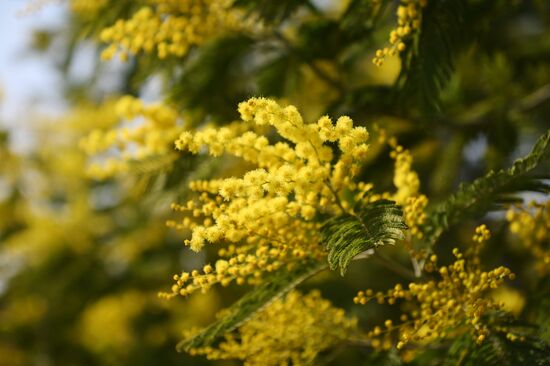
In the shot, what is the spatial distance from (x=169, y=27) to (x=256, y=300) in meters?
1.42

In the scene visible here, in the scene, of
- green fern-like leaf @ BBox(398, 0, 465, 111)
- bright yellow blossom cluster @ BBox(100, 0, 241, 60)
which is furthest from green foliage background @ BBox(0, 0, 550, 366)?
bright yellow blossom cluster @ BBox(100, 0, 241, 60)

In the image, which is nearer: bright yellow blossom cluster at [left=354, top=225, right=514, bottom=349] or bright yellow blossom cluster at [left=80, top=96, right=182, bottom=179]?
bright yellow blossom cluster at [left=354, top=225, right=514, bottom=349]

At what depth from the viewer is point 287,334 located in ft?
7.43

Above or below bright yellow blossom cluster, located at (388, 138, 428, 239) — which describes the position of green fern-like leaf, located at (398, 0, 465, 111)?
above

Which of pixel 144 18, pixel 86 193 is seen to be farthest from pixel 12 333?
pixel 144 18

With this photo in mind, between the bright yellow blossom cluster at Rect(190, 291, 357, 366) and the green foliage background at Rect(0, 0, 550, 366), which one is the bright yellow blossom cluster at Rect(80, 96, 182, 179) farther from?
the bright yellow blossom cluster at Rect(190, 291, 357, 366)

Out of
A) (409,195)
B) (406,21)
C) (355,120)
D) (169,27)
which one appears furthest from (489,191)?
(169,27)

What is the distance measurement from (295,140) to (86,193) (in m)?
6.38

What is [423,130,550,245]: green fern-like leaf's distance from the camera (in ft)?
6.31

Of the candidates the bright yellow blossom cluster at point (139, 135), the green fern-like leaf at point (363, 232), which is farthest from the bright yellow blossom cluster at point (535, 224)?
the bright yellow blossom cluster at point (139, 135)

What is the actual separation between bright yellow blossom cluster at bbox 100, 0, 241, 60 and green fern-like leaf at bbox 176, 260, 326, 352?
1.23m

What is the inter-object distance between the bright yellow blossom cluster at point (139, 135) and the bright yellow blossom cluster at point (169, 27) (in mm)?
259

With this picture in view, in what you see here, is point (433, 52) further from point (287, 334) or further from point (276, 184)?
point (287, 334)

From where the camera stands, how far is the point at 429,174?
204 inches
